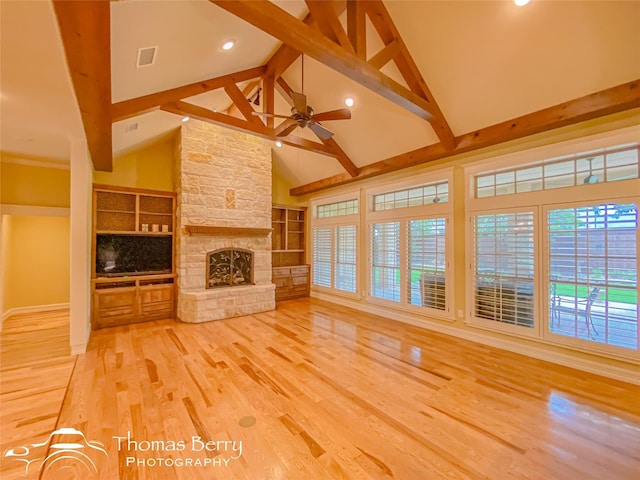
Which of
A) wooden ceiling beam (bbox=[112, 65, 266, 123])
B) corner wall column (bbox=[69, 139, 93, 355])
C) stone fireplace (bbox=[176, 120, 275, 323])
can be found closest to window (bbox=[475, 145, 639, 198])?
wooden ceiling beam (bbox=[112, 65, 266, 123])

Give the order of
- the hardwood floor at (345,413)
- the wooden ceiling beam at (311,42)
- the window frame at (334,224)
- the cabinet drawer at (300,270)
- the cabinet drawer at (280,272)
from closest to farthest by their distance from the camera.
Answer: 1. the hardwood floor at (345,413)
2. the wooden ceiling beam at (311,42)
3. the window frame at (334,224)
4. the cabinet drawer at (280,272)
5. the cabinet drawer at (300,270)

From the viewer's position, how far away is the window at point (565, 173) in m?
2.92

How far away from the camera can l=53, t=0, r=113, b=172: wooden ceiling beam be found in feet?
5.14

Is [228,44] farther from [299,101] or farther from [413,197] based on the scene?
[413,197]

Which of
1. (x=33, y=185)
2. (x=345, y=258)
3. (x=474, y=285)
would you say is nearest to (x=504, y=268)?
(x=474, y=285)

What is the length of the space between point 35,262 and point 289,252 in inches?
209

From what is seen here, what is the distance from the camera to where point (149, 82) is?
125 inches

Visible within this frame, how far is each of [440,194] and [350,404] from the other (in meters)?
3.54

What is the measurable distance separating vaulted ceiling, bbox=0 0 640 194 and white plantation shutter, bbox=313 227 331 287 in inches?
119

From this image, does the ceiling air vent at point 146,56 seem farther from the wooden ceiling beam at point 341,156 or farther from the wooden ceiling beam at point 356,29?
the wooden ceiling beam at point 341,156

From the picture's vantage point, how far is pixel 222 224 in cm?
550

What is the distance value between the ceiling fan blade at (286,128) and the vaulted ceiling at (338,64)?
0.99 ft

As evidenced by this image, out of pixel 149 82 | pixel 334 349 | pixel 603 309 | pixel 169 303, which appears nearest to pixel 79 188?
pixel 149 82

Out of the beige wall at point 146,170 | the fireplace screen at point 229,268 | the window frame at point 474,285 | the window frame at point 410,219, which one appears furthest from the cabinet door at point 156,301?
the window frame at point 474,285
